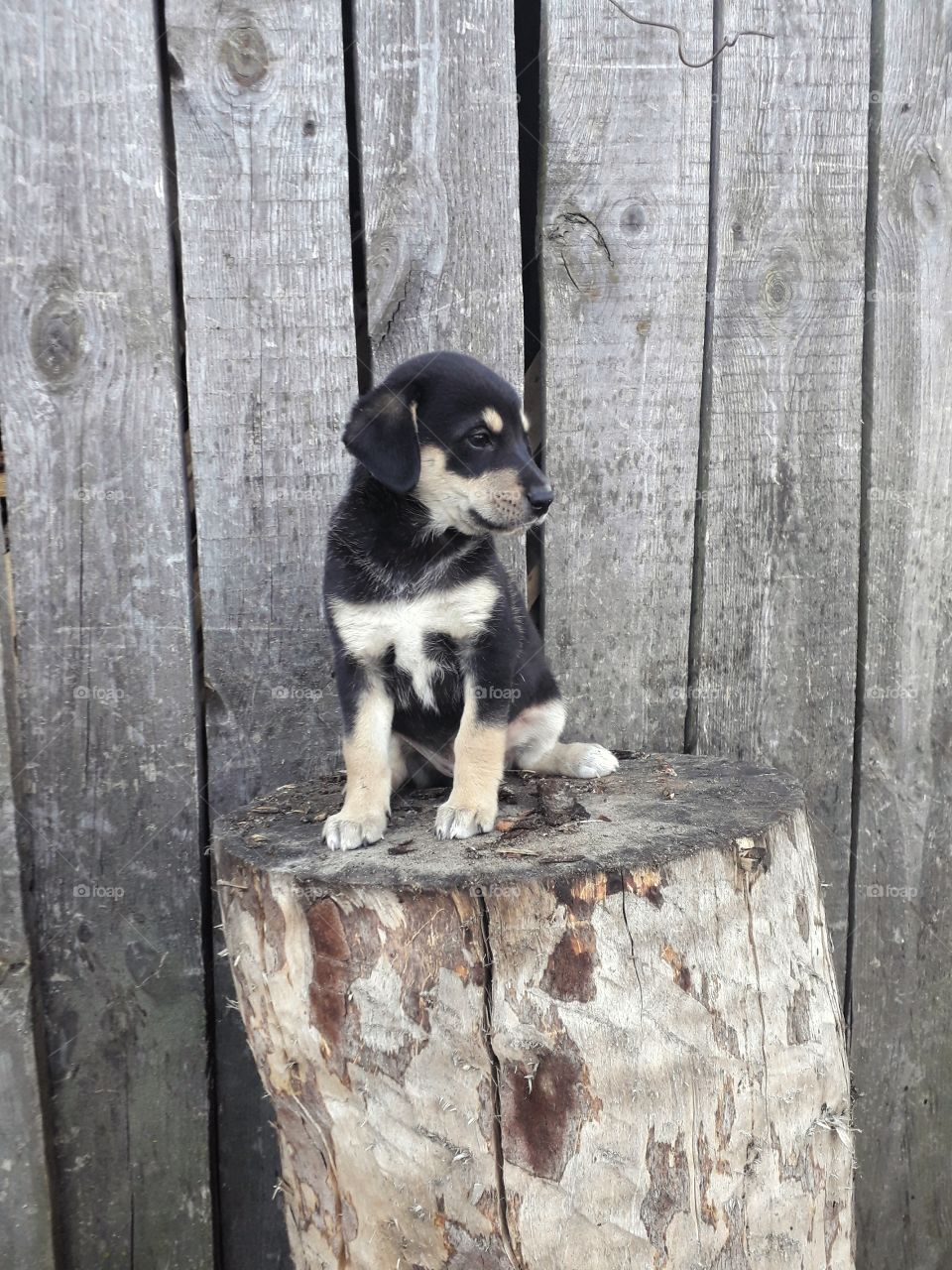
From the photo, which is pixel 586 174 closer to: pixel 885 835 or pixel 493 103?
pixel 493 103

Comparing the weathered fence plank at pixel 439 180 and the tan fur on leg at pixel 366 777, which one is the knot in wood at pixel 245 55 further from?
the tan fur on leg at pixel 366 777

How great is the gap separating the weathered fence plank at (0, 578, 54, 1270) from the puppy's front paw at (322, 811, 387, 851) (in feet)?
3.95

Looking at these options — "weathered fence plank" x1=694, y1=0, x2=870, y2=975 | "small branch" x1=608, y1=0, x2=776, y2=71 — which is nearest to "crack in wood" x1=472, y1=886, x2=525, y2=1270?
"weathered fence plank" x1=694, y1=0, x2=870, y2=975

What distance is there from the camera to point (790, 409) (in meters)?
3.39

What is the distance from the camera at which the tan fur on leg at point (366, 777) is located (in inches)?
97.5

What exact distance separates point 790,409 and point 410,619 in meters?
1.54

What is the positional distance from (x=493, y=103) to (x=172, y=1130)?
3398 millimetres

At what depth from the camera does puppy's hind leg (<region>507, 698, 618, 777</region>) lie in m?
3.03

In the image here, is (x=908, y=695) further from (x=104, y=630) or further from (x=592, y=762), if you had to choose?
(x=104, y=630)

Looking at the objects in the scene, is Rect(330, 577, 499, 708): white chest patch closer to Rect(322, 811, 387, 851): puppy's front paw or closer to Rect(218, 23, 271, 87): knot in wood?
Rect(322, 811, 387, 851): puppy's front paw

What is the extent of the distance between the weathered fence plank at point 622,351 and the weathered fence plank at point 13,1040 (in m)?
1.74

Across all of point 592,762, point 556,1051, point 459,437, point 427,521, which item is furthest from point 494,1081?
point 459,437

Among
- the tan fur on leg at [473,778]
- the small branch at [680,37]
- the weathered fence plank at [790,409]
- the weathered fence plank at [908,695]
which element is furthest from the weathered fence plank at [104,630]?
the weathered fence plank at [908,695]

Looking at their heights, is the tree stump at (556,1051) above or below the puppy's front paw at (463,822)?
below
